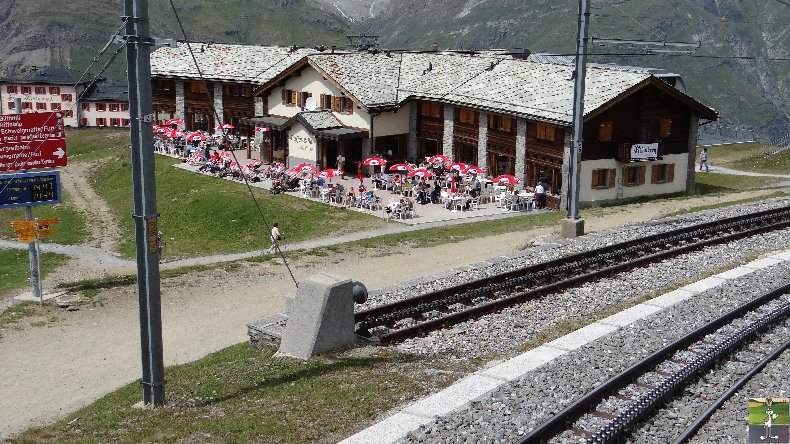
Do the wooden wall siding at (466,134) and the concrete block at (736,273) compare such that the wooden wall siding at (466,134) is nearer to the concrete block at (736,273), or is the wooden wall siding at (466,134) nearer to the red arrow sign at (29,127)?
the red arrow sign at (29,127)

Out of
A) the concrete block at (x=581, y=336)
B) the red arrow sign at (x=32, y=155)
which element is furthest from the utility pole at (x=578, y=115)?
the red arrow sign at (x=32, y=155)

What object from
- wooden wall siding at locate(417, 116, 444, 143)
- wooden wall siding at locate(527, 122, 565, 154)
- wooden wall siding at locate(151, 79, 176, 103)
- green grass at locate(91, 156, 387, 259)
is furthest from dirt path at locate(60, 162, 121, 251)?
wooden wall siding at locate(527, 122, 565, 154)

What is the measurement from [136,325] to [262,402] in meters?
10.8

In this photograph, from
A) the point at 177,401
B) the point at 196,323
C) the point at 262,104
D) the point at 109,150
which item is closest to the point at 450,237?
the point at 196,323

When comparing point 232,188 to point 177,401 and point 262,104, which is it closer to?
point 262,104

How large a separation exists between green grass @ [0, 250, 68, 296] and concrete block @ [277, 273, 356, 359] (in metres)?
14.5

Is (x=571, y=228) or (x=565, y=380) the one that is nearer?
(x=565, y=380)

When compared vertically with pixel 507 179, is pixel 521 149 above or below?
above

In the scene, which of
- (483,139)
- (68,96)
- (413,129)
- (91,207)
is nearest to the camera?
(483,139)

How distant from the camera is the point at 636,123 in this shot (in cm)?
4644

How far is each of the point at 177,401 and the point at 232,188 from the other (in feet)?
111

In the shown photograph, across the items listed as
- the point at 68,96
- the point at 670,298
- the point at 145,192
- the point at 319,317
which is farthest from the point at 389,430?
the point at 68,96

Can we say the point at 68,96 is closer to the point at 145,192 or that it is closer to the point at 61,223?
the point at 61,223

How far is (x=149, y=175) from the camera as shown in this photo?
49.0ft
